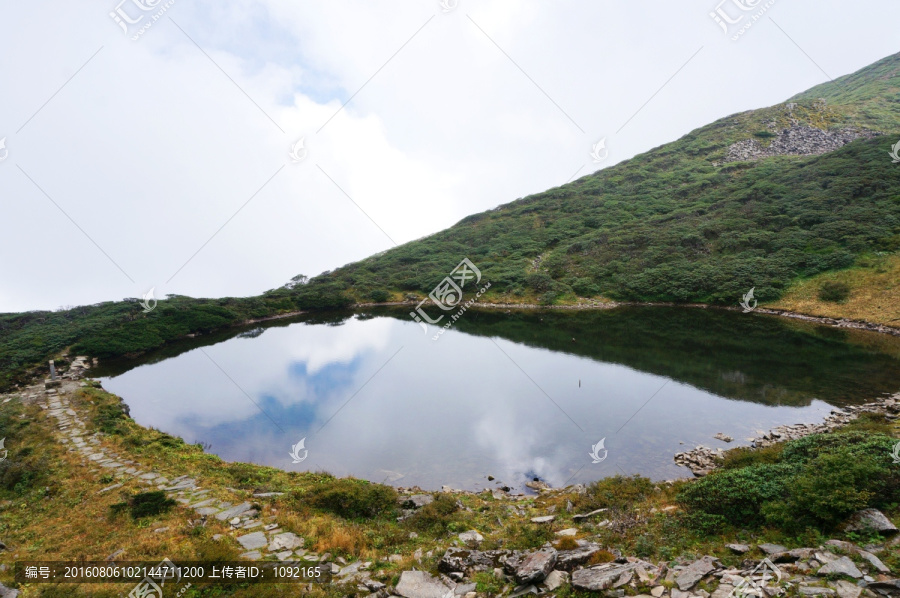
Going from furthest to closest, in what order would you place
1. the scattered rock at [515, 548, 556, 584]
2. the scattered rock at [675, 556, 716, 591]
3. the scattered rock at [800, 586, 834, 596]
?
the scattered rock at [515, 548, 556, 584] < the scattered rock at [675, 556, 716, 591] < the scattered rock at [800, 586, 834, 596]

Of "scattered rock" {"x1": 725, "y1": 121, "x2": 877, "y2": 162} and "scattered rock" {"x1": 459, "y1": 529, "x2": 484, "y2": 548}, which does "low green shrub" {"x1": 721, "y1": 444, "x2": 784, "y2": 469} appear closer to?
"scattered rock" {"x1": 459, "y1": 529, "x2": 484, "y2": 548}

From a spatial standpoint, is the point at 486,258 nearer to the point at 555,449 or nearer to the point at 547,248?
the point at 547,248

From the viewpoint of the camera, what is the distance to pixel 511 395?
20.4 metres

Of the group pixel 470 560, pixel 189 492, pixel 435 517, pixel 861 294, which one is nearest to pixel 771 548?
pixel 470 560

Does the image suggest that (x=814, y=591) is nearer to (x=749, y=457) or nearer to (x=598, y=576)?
(x=598, y=576)

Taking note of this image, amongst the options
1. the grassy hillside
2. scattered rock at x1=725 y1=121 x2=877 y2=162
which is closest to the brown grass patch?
the grassy hillside

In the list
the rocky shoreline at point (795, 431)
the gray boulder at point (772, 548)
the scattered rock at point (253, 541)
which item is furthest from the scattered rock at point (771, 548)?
the scattered rock at point (253, 541)

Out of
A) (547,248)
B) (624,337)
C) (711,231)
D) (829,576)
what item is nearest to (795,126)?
(711,231)

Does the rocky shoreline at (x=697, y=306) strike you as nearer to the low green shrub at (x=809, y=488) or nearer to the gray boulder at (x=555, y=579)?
the low green shrub at (x=809, y=488)

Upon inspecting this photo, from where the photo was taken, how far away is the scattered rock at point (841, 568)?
16.7 ft

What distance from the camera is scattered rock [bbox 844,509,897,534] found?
590 centimetres

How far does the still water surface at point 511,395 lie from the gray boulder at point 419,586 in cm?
628

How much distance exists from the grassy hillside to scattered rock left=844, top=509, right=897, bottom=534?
1249 inches

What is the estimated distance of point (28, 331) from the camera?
34844mm
